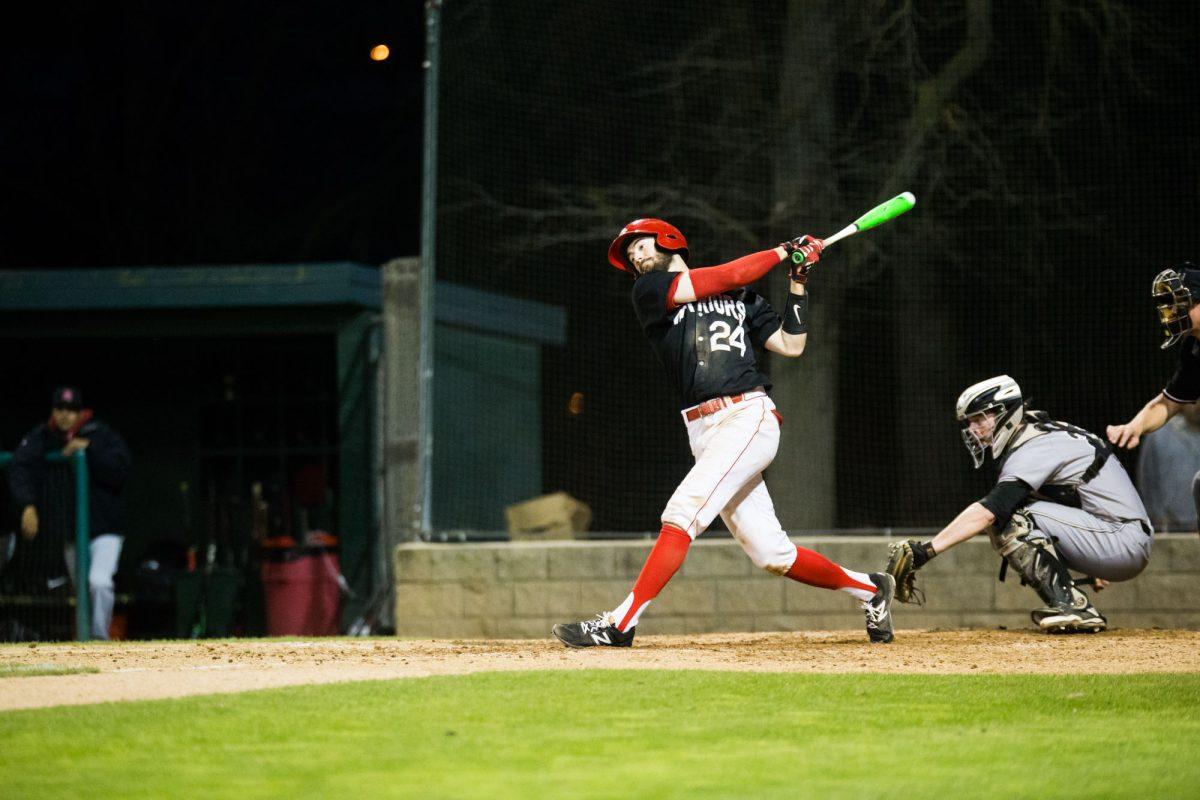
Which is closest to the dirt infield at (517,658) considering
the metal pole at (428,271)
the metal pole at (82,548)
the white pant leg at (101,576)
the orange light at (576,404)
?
the metal pole at (428,271)

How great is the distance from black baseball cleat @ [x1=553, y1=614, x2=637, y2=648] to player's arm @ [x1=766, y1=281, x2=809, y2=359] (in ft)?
4.61

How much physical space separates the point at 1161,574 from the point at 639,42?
579 cm

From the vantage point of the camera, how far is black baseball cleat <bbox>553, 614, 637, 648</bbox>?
22.7ft

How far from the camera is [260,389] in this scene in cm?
1365

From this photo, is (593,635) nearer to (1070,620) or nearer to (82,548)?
(1070,620)

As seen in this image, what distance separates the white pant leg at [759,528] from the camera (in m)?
7.14

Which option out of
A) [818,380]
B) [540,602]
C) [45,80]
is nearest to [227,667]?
[540,602]

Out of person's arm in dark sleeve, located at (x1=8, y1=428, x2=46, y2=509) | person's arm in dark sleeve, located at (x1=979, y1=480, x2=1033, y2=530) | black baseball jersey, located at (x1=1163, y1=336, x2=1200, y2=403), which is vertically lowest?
person's arm in dark sleeve, located at (x1=979, y1=480, x2=1033, y2=530)

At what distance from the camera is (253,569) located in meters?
12.5

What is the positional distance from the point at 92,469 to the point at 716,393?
5504 mm

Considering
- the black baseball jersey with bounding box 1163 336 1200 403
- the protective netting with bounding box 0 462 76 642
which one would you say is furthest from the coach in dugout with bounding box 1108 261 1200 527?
the protective netting with bounding box 0 462 76 642

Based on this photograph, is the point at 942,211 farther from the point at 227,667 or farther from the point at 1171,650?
the point at 227,667

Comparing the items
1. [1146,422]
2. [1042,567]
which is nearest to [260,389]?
[1042,567]

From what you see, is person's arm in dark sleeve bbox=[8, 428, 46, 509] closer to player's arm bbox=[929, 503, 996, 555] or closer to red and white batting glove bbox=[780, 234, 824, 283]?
red and white batting glove bbox=[780, 234, 824, 283]
